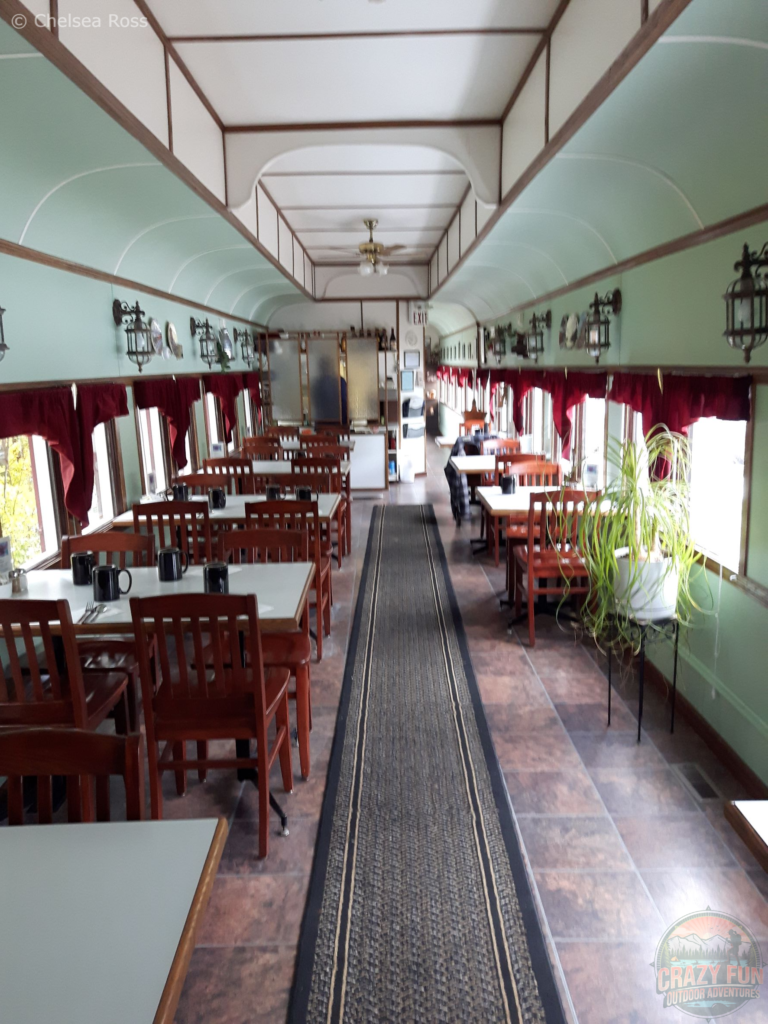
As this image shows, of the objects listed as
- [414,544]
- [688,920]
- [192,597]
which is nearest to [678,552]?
[688,920]

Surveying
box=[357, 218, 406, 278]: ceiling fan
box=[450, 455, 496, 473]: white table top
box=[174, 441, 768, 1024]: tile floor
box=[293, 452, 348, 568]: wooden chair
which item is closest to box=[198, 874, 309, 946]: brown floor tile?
box=[174, 441, 768, 1024]: tile floor

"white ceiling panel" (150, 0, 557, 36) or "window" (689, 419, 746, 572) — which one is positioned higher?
"white ceiling panel" (150, 0, 557, 36)

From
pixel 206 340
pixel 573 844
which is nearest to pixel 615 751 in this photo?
pixel 573 844

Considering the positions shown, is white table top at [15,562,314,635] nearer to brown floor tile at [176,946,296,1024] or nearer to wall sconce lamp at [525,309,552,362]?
brown floor tile at [176,946,296,1024]

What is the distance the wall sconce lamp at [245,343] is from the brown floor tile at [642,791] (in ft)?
24.5

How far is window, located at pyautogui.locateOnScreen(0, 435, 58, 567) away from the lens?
395 centimetres

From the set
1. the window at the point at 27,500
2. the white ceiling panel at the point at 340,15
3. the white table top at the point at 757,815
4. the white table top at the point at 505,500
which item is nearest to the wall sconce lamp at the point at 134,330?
the window at the point at 27,500

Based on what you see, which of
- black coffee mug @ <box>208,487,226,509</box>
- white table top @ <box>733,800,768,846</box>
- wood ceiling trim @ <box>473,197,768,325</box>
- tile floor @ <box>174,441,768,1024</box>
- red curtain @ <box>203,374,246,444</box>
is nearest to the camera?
white table top @ <box>733,800,768,846</box>

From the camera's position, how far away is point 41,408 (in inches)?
153

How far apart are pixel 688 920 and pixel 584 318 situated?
4188 millimetres

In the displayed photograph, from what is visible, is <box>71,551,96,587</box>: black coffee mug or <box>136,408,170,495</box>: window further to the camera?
<box>136,408,170,495</box>: window

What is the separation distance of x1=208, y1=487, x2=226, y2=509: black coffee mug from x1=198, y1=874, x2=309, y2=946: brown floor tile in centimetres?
318

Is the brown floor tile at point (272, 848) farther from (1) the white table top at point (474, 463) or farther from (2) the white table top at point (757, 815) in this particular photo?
(1) the white table top at point (474, 463)

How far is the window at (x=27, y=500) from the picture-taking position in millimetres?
3949
